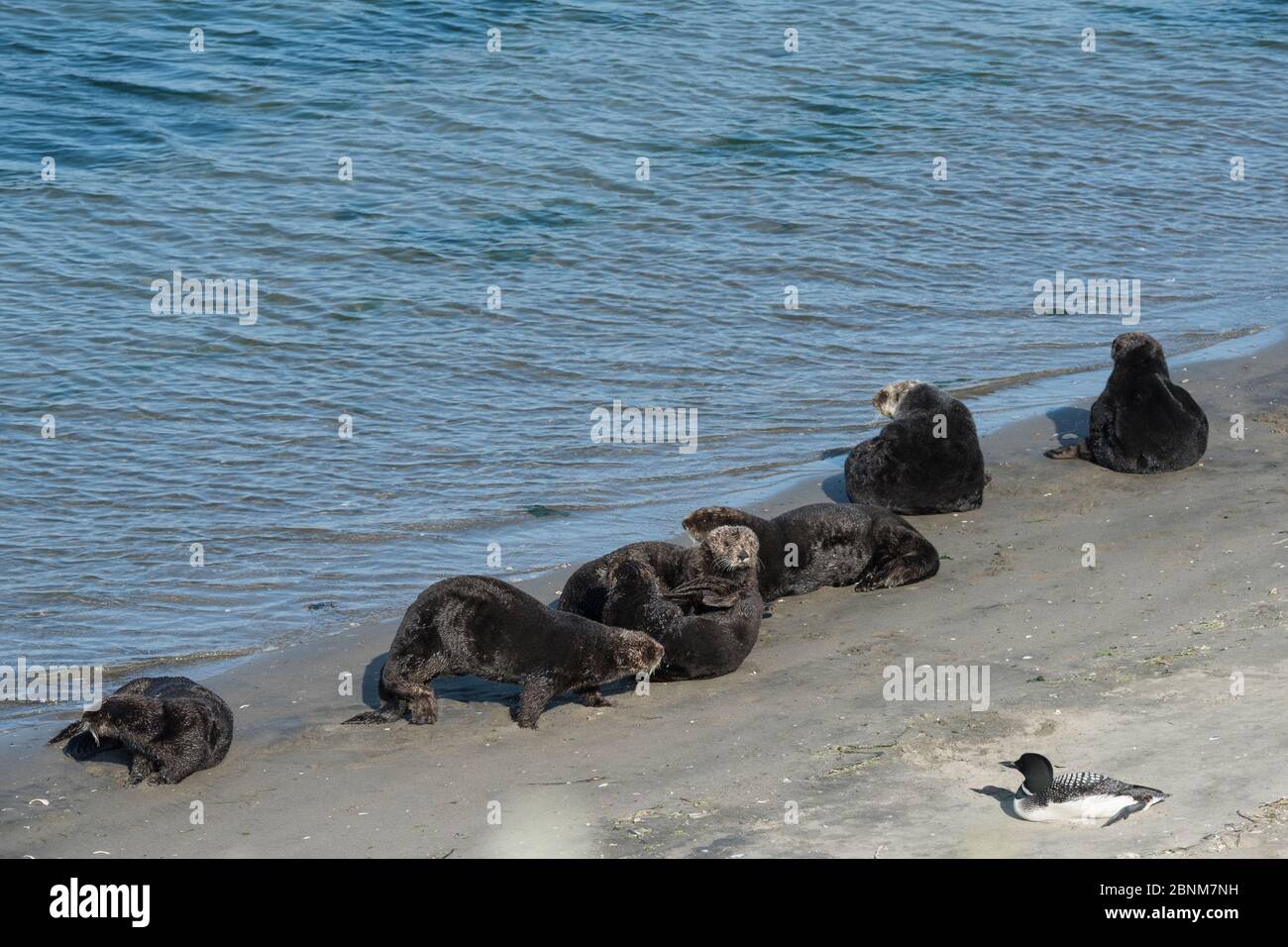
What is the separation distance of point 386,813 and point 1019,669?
3.17 metres

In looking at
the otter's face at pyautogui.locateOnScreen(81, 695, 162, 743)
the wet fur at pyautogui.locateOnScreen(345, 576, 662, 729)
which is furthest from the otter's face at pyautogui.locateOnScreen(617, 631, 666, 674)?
the otter's face at pyautogui.locateOnScreen(81, 695, 162, 743)

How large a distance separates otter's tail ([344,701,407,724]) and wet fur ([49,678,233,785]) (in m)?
0.68

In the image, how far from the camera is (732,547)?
906cm

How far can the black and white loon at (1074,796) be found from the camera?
6121 millimetres

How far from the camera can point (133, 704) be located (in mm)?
7418

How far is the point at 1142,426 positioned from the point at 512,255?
298 inches

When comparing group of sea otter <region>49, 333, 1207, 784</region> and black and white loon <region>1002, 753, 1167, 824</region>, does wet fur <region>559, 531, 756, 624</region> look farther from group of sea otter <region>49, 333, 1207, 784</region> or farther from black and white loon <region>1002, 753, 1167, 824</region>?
black and white loon <region>1002, 753, 1167, 824</region>

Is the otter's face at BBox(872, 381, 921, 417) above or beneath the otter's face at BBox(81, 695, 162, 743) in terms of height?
above

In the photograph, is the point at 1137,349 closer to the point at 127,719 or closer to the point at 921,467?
the point at 921,467

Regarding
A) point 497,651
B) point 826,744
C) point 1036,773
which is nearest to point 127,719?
point 497,651

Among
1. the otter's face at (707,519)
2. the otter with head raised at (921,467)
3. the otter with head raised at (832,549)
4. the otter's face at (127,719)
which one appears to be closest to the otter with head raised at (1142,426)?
the otter with head raised at (921,467)

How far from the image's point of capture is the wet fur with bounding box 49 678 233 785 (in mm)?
7359

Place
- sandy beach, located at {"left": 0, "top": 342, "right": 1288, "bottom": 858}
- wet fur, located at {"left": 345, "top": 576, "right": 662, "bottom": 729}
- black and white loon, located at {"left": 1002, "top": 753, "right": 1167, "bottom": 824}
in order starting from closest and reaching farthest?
black and white loon, located at {"left": 1002, "top": 753, "right": 1167, "bottom": 824}
sandy beach, located at {"left": 0, "top": 342, "right": 1288, "bottom": 858}
wet fur, located at {"left": 345, "top": 576, "right": 662, "bottom": 729}

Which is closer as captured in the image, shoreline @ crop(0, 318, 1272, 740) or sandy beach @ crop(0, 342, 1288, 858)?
sandy beach @ crop(0, 342, 1288, 858)
